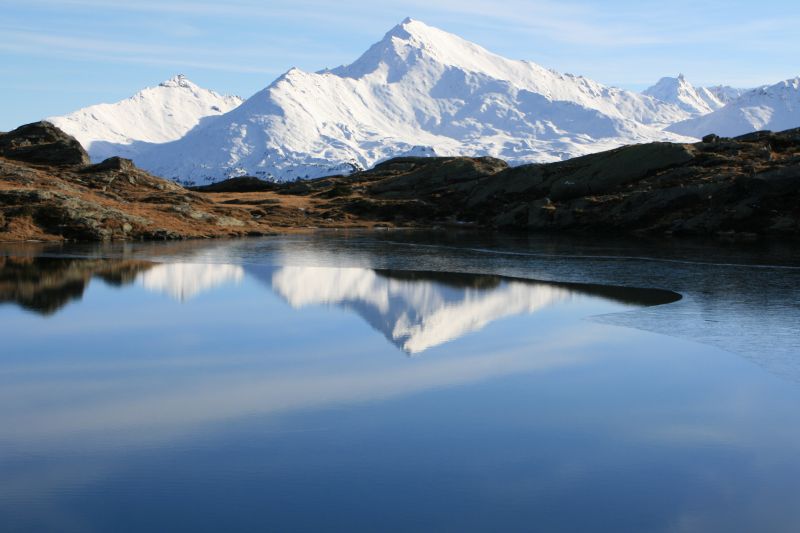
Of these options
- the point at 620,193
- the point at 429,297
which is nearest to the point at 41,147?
the point at 620,193

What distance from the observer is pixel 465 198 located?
16162cm

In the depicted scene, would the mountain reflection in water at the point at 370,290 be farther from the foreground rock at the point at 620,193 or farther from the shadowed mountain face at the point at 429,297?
the foreground rock at the point at 620,193

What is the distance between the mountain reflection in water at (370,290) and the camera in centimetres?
4226

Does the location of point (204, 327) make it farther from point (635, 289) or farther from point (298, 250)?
point (298, 250)

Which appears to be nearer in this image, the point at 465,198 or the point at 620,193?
the point at 620,193

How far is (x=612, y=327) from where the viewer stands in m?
39.5

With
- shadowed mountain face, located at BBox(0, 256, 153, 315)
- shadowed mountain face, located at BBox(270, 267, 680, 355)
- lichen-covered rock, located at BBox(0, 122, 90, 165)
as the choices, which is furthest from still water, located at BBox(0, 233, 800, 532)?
lichen-covered rock, located at BBox(0, 122, 90, 165)

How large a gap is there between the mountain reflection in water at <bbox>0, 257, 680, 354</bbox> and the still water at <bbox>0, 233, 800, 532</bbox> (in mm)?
375

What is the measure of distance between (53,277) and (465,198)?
10956 cm

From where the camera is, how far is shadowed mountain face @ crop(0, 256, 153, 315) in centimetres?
4830

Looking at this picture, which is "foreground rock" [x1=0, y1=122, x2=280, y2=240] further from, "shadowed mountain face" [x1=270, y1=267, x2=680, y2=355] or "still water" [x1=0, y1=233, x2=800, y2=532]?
"still water" [x1=0, y1=233, x2=800, y2=532]

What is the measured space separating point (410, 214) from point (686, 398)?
13384 centimetres

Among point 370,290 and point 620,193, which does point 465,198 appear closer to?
point 620,193

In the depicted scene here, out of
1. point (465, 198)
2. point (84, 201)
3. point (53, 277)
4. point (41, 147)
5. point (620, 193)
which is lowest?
point (53, 277)
